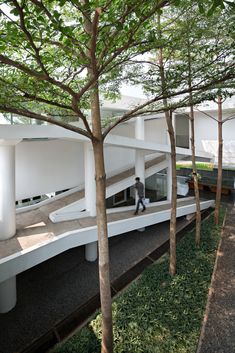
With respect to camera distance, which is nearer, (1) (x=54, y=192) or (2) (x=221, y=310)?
(2) (x=221, y=310)

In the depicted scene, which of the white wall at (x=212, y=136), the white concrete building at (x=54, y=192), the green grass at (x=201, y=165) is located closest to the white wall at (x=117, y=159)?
the white concrete building at (x=54, y=192)

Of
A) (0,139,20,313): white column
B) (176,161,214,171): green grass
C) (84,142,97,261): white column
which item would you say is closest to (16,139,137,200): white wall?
(84,142,97,261): white column

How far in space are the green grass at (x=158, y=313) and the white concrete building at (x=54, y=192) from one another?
2.04 meters

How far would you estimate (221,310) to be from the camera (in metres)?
5.50

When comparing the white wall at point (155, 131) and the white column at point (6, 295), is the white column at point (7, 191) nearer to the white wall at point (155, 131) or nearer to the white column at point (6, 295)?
the white column at point (6, 295)

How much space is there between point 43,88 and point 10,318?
5.82 metres

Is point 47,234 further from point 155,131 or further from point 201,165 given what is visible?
point 201,165

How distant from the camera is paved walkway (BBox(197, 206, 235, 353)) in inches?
180

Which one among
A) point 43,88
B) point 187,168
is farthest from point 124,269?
point 187,168

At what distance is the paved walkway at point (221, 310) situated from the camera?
4.58m

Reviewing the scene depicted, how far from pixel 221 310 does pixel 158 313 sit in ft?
4.98

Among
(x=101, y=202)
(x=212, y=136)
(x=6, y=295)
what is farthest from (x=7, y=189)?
(x=212, y=136)

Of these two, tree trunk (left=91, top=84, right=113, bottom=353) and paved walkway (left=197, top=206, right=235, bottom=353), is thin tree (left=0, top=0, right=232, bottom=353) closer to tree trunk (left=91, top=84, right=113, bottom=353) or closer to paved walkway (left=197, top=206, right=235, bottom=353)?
tree trunk (left=91, top=84, right=113, bottom=353)

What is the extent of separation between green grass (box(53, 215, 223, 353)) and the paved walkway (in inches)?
6.7
